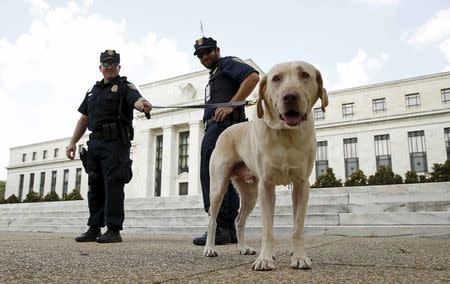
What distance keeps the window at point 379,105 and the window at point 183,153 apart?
785 inches

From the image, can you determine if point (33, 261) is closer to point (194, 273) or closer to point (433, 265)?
point (194, 273)

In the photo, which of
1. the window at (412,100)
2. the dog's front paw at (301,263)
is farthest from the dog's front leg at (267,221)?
the window at (412,100)

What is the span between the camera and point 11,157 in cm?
6544

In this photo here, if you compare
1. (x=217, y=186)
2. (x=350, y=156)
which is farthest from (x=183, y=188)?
(x=217, y=186)

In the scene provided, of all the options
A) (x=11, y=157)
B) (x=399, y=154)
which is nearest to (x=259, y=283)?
(x=399, y=154)

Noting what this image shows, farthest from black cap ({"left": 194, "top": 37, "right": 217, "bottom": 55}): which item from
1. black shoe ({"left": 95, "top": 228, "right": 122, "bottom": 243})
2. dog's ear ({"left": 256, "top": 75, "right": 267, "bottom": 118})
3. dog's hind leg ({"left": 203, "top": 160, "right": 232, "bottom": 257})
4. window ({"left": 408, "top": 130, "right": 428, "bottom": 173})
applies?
window ({"left": 408, "top": 130, "right": 428, "bottom": 173})

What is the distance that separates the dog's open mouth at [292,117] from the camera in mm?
2115

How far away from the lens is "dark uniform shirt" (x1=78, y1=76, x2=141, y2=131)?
4746mm

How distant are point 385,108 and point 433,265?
126 feet

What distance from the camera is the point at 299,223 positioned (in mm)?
2408

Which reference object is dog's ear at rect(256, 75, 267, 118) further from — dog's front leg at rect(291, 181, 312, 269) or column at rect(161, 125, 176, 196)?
column at rect(161, 125, 176, 196)

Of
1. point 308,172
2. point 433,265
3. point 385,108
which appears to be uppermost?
point 385,108

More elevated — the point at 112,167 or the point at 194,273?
the point at 112,167

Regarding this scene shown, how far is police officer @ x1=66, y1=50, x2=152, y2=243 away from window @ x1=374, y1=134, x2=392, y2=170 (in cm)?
3494
